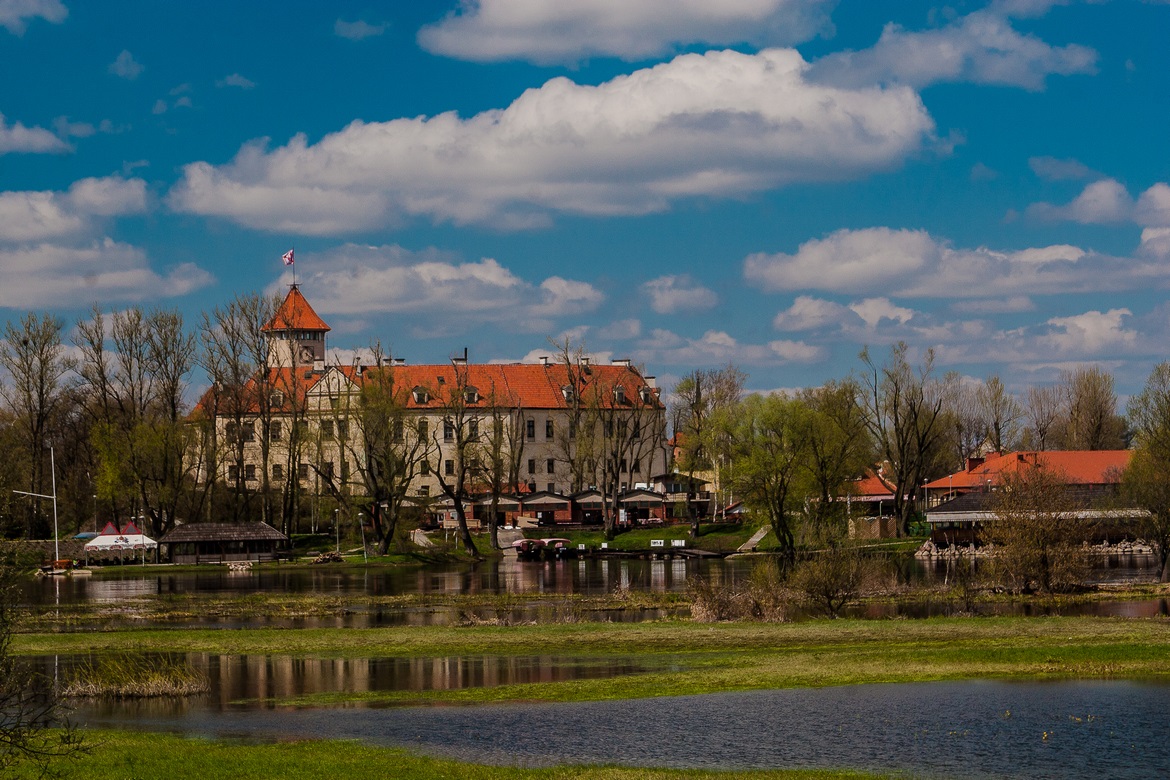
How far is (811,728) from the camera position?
80.2 feet

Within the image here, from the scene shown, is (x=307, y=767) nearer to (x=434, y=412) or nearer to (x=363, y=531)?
(x=363, y=531)

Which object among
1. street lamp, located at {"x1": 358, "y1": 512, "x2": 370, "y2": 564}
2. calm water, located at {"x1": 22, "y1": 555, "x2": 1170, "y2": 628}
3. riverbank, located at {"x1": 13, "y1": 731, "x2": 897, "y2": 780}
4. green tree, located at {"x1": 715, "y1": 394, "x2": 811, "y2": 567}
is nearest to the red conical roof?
street lamp, located at {"x1": 358, "y1": 512, "x2": 370, "y2": 564}

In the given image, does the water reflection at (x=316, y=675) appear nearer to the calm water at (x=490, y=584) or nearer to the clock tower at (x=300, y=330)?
the calm water at (x=490, y=584)

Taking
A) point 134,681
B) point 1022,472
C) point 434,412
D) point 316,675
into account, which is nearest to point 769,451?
point 1022,472

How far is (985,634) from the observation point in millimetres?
37156

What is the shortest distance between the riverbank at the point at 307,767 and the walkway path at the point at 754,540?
7714cm

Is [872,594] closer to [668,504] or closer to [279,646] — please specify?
[279,646]

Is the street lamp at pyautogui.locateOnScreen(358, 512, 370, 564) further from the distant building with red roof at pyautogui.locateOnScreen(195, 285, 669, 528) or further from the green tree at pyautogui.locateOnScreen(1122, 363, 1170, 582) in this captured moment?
the green tree at pyautogui.locateOnScreen(1122, 363, 1170, 582)

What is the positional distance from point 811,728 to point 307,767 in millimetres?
9523

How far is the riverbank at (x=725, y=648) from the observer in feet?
98.3

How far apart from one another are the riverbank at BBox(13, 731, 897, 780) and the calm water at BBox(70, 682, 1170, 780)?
0.85m

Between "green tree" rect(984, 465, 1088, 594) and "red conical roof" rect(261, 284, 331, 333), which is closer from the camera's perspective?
"green tree" rect(984, 465, 1088, 594)

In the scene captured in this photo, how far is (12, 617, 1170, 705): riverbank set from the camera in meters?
30.0

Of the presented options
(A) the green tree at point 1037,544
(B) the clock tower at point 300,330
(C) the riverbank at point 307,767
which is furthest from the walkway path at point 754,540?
(C) the riverbank at point 307,767
